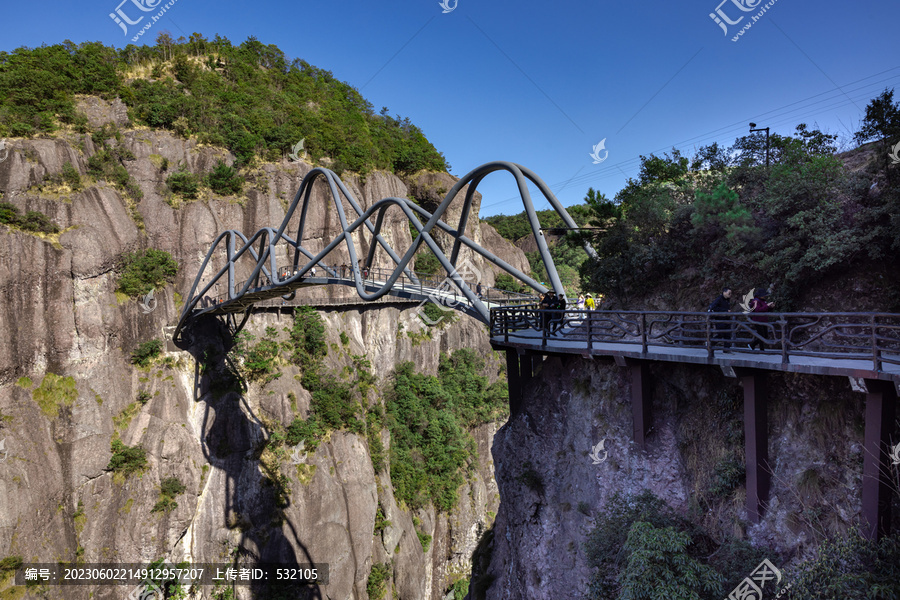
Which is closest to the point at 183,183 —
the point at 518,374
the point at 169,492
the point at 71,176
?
the point at 71,176

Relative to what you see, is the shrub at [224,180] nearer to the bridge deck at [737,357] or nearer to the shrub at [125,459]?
the shrub at [125,459]

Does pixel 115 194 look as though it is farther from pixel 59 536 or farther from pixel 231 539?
pixel 231 539

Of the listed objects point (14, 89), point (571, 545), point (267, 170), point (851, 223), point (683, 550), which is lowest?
point (571, 545)

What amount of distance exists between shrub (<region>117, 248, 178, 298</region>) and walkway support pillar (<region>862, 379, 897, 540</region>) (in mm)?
32110

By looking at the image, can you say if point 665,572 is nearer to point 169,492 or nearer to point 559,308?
point 559,308

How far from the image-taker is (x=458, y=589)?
126 ft

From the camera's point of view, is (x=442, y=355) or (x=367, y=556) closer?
(x=367, y=556)

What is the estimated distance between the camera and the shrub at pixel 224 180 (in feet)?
107

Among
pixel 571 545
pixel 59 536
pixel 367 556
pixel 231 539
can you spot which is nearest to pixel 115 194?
pixel 59 536

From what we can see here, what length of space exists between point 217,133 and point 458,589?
142ft

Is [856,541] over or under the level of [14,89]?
under

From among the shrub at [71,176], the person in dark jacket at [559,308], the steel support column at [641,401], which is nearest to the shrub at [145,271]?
the shrub at [71,176]

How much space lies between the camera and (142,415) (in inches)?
1010

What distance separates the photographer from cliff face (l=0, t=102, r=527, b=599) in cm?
2209
